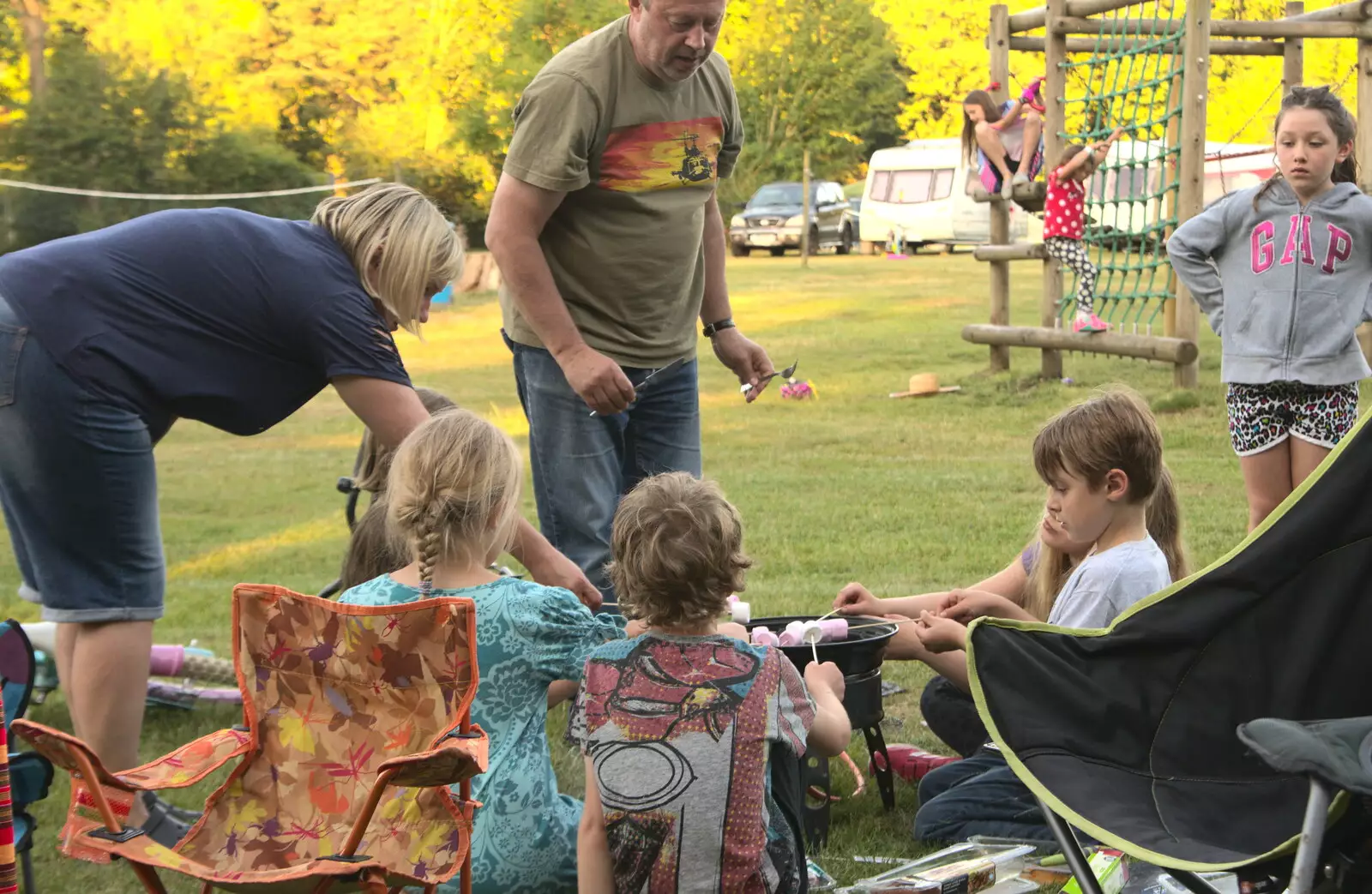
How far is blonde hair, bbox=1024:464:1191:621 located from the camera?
3340mm

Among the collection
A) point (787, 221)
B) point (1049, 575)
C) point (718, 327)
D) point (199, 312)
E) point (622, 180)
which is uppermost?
point (622, 180)

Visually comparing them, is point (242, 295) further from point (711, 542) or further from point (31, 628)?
point (31, 628)

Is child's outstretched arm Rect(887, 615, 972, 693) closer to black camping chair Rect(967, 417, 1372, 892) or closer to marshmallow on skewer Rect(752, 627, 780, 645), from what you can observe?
marshmallow on skewer Rect(752, 627, 780, 645)

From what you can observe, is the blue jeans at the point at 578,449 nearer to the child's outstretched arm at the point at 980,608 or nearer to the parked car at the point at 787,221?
the child's outstretched arm at the point at 980,608

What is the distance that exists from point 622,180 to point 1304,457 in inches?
114

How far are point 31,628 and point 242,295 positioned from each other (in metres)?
1.87

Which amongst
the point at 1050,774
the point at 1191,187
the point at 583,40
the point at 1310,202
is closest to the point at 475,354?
the point at 1191,187

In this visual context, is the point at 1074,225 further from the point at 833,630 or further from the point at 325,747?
the point at 325,747

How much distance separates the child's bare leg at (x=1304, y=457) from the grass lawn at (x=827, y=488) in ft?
2.67

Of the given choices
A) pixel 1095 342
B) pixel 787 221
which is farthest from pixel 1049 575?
pixel 787 221

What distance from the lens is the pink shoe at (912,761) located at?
12.4 ft

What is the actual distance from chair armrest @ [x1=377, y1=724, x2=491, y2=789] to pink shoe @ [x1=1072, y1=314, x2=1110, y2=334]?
868cm

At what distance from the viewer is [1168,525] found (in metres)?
3.36

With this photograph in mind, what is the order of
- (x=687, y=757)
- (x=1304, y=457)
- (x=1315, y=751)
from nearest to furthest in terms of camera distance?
1. (x=1315, y=751)
2. (x=687, y=757)
3. (x=1304, y=457)
